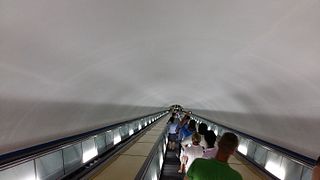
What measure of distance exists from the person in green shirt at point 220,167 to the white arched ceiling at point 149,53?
169 cm

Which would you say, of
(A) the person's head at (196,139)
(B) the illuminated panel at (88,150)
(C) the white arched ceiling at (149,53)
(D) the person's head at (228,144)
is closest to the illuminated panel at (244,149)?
(C) the white arched ceiling at (149,53)

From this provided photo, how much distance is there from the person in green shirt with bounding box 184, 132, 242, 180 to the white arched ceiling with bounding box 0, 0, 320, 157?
1.69 m

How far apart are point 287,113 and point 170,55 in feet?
10.4

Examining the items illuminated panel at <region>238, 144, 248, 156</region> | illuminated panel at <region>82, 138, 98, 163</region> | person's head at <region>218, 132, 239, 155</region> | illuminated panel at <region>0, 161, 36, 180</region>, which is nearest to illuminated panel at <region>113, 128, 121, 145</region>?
illuminated panel at <region>82, 138, 98, 163</region>

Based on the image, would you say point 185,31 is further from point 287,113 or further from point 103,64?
point 287,113

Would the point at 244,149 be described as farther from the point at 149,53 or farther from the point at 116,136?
the point at 149,53

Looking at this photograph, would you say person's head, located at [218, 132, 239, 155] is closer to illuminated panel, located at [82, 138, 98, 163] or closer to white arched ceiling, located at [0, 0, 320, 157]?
white arched ceiling, located at [0, 0, 320, 157]

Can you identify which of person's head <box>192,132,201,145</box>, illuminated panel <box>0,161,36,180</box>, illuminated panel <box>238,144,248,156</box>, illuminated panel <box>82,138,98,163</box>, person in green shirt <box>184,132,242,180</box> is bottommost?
illuminated panel <box>238,144,248,156</box>

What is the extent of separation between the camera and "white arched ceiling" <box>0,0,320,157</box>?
3494mm

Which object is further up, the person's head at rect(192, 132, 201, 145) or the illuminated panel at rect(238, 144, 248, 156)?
the person's head at rect(192, 132, 201, 145)

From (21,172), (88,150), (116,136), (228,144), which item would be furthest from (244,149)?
(228,144)

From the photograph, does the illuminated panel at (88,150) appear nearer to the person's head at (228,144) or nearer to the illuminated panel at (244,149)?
the illuminated panel at (244,149)

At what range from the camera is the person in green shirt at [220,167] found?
9.50 ft

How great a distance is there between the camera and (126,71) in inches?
298
